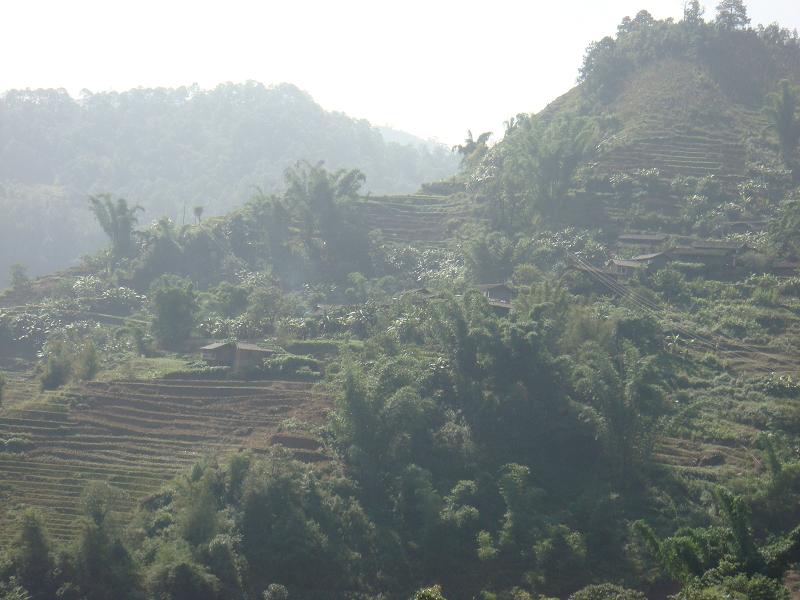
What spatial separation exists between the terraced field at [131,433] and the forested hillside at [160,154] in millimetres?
46986

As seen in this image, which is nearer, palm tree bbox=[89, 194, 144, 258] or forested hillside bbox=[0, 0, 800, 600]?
forested hillside bbox=[0, 0, 800, 600]

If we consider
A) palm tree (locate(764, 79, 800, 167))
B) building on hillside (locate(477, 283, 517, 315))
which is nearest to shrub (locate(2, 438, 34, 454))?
building on hillside (locate(477, 283, 517, 315))

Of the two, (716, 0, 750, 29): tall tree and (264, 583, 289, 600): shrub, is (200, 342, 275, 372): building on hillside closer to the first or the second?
(264, 583, 289, 600): shrub

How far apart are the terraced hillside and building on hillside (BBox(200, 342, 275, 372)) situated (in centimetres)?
1676

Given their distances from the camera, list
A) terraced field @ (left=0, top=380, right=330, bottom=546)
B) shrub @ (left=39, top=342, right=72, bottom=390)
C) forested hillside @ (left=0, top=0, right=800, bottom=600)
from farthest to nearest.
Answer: shrub @ (left=39, top=342, right=72, bottom=390)
terraced field @ (left=0, top=380, right=330, bottom=546)
forested hillside @ (left=0, top=0, right=800, bottom=600)

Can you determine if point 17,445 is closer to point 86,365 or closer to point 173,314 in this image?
point 86,365

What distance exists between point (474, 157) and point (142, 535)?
36.8 m

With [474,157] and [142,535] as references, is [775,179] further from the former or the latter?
[142,535]

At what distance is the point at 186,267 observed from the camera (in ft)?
134

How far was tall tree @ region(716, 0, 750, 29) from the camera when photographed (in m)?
51.3

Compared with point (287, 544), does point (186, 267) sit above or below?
above

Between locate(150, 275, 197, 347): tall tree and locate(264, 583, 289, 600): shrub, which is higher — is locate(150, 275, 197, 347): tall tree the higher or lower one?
the higher one

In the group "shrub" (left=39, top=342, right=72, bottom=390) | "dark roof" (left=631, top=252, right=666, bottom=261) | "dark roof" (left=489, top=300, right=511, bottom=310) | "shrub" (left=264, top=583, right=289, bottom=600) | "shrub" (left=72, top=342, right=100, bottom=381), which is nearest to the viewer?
"shrub" (left=264, top=583, right=289, bottom=600)

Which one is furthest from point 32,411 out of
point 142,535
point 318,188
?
point 318,188
